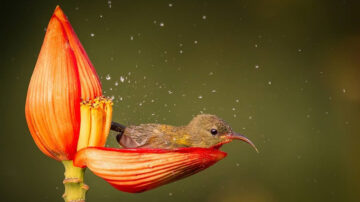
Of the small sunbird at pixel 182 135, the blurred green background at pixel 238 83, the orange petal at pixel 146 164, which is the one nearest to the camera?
the orange petal at pixel 146 164

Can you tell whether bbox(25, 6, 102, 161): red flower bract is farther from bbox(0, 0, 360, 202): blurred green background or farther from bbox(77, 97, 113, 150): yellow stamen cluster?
bbox(0, 0, 360, 202): blurred green background

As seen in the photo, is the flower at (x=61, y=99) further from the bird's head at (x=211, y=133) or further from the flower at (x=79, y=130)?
the bird's head at (x=211, y=133)

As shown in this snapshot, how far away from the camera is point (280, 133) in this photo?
4.87 ft

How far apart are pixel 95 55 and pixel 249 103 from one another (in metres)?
0.42

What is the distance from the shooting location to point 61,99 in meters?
0.47

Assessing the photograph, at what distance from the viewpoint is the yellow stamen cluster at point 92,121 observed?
48 centimetres

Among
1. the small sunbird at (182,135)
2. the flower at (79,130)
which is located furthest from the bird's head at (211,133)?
the flower at (79,130)

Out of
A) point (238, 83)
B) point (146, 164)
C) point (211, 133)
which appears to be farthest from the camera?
point (238, 83)

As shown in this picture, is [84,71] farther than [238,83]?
No

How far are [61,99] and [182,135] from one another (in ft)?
0.64

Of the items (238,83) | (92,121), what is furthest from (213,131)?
(238,83)

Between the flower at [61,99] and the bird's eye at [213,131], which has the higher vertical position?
the flower at [61,99]

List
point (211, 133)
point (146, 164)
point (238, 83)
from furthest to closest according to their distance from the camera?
point (238, 83) → point (211, 133) → point (146, 164)

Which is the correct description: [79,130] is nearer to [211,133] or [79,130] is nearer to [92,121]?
[92,121]
